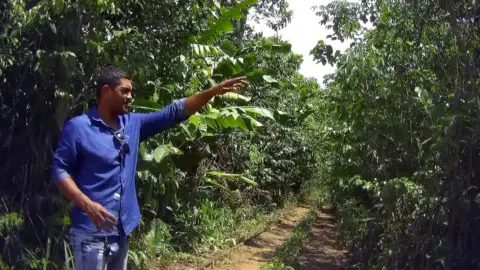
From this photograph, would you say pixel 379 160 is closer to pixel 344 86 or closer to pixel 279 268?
pixel 344 86

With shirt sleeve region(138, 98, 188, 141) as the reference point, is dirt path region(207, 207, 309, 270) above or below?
below

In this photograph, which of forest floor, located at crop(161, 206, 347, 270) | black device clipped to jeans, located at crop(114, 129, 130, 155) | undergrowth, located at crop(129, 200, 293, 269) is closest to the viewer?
black device clipped to jeans, located at crop(114, 129, 130, 155)

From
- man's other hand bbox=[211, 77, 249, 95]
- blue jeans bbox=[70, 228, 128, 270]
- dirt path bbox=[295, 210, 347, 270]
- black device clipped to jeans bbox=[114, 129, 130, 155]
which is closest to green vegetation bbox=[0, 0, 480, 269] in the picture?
dirt path bbox=[295, 210, 347, 270]

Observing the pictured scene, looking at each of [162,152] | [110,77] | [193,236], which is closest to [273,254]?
[193,236]

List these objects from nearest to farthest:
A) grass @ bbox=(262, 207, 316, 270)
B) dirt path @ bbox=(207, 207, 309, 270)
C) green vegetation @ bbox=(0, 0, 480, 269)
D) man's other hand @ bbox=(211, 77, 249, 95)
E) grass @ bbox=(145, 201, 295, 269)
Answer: man's other hand @ bbox=(211, 77, 249, 95)
green vegetation @ bbox=(0, 0, 480, 269)
grass @ bbox=(262, 207, 316, 270)
grass @ bbox=(145, 201, 295, 269)
dirt path @ bbox=(207, 207, 309, 270)

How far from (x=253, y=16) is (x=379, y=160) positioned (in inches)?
479

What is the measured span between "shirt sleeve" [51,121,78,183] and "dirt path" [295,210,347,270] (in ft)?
23.5

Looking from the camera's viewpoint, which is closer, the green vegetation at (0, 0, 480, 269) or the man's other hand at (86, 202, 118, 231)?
the man's other hand at (86, 202, 118, 231)

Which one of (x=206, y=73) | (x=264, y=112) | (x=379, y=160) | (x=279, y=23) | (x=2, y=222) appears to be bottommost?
(x=2, y=222)

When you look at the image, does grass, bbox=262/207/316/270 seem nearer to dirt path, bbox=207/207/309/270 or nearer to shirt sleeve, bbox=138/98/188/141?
dirt path, bbox=207/207/309/270

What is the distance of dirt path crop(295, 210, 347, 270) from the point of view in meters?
10.6

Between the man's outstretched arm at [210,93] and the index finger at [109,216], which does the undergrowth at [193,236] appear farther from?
the index finger at [109,216]

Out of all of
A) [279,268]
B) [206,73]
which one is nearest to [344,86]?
[206,73]

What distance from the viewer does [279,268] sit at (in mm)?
8711
